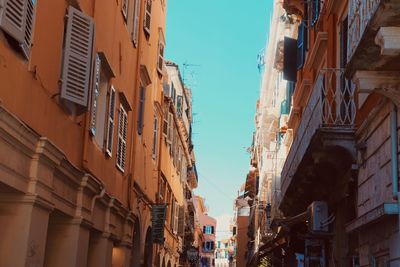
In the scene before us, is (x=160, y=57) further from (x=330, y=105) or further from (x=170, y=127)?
(x=330, y=105)

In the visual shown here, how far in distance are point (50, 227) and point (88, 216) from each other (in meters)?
0.97

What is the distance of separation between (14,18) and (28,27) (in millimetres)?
664

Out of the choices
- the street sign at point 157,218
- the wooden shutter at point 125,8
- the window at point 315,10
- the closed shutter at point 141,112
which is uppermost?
the window at point 315,10

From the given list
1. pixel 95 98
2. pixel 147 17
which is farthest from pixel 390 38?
pixel 147 17

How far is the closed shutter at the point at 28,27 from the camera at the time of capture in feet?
26.5

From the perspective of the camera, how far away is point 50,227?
11.1 meters

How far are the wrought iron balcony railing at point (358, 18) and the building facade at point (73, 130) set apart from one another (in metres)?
3.94

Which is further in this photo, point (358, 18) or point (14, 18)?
point (358, 18)

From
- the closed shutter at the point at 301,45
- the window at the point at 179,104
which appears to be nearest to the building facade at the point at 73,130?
the closed shutter at the point at 301,45

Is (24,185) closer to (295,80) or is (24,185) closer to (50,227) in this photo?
(50,227)

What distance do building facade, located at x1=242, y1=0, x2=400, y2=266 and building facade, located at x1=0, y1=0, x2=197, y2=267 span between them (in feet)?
12.8

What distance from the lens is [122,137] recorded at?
1557 cm

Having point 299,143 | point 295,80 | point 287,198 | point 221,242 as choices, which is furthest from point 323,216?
point 221,242

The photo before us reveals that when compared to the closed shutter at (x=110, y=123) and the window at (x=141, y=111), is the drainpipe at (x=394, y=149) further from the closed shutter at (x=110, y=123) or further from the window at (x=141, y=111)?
the window at (x=141, y=111)
